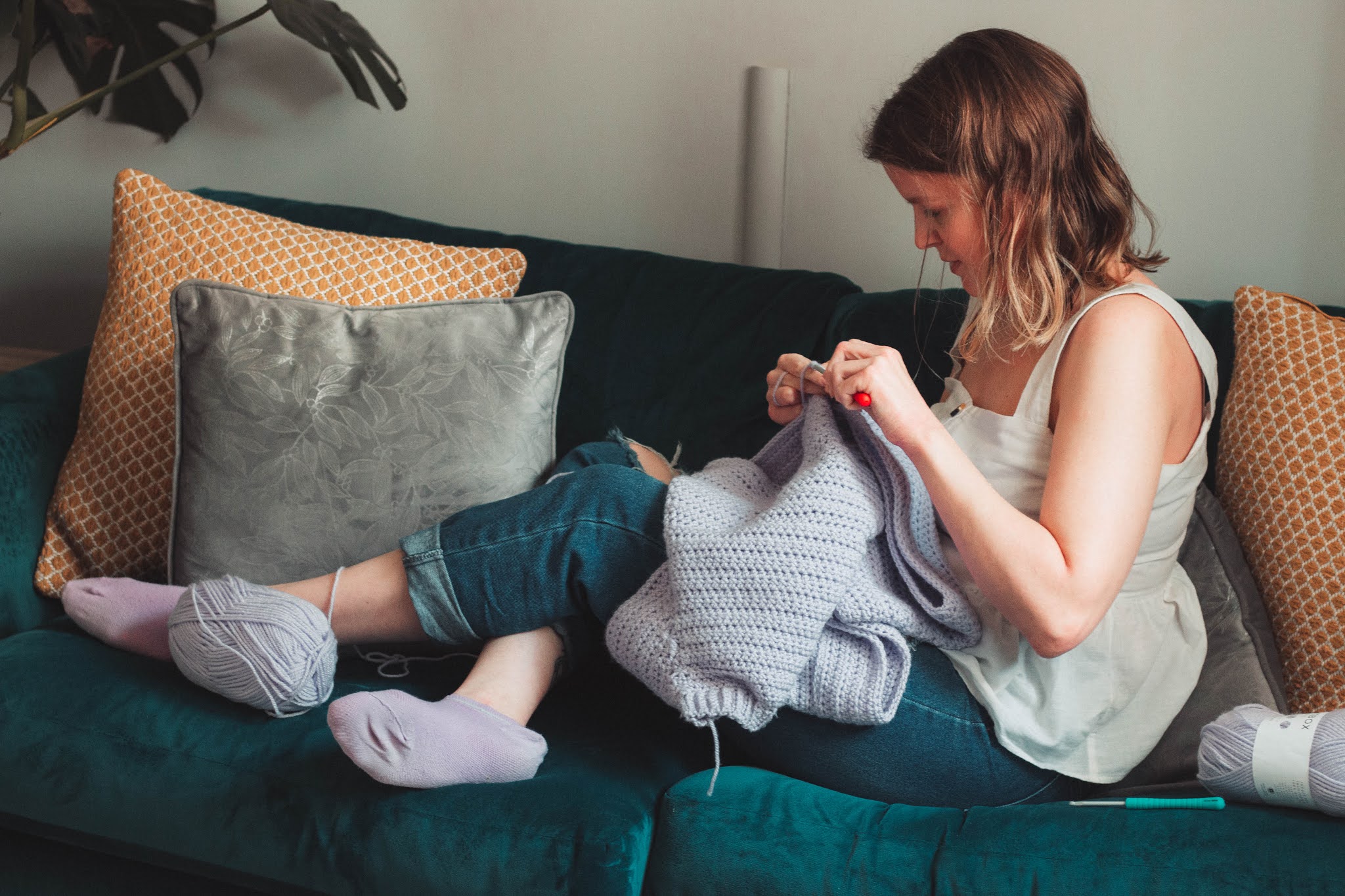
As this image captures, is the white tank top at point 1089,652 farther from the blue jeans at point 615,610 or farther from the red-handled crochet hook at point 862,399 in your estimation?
the red-handled crochet hook at point 862,399

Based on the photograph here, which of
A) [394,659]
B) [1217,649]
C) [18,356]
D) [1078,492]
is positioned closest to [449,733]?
[394,659]

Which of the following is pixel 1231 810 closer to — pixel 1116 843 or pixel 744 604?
pixel 1116 843

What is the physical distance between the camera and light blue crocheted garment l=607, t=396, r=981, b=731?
42.1 inches

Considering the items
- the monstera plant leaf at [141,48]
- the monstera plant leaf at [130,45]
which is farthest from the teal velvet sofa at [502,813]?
the monstera plant leaf at [130,45]

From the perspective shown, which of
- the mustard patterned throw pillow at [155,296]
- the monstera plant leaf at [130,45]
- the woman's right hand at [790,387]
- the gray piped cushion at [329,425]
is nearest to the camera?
the woman's right hand at [790,387]

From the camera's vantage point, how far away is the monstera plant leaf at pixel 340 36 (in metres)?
1.81

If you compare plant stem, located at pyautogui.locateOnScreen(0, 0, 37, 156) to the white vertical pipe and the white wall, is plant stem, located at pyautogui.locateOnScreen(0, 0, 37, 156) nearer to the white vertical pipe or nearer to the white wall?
the white wall

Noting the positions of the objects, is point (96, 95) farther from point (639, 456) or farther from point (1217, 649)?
point (1217, 649)

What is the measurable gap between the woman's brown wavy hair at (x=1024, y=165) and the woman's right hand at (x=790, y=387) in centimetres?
19

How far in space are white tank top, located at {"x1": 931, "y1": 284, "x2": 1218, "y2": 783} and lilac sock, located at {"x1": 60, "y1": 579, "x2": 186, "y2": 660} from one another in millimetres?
915

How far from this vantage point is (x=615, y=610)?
119 centimetres

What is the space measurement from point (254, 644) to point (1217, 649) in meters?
1.05

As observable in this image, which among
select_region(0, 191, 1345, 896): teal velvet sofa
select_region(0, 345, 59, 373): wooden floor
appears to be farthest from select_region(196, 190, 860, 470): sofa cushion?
select_region(0, 345, 59, 373): wooden floor

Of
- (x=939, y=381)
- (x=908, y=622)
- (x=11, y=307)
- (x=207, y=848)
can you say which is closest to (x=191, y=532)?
(x=207, y=848)
